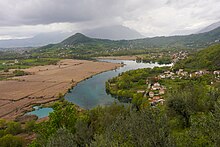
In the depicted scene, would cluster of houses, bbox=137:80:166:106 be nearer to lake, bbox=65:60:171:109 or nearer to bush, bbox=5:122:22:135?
lake, bbox=65:60:171:109

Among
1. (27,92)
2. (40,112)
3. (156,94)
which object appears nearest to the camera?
(40,112)

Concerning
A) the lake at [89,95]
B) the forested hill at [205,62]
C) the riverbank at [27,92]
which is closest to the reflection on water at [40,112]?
the riverbank at [27,92]

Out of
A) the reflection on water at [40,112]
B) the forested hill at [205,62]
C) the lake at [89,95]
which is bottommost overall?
the reflection on water at [40,112]

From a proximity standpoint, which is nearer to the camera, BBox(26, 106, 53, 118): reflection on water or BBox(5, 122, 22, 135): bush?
BBox(5, 122, 22, 135): bush

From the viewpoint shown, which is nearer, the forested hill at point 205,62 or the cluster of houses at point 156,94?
the cluster of houses at point 156,94

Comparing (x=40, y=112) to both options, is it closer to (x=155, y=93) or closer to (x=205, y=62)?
(x=155, y=93)

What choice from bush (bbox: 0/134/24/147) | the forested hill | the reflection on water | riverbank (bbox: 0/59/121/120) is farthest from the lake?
the forested hill

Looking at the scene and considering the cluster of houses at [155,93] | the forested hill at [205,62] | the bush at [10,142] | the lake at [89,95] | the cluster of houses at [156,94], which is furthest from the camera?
the forested hill at [205,62]

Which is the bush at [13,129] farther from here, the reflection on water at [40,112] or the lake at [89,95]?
the lake at [89,95]

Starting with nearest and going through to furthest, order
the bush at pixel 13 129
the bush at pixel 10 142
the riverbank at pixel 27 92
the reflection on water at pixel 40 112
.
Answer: the bush at pixel 10 142 < the bush at pixel 13 129 < the reflection on water at pixel 40 112 < the riverbank at pixel 27 92

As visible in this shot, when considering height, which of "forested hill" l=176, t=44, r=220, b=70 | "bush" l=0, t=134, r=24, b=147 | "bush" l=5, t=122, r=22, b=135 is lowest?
"bush" l=5, t=122, r=22, b=135

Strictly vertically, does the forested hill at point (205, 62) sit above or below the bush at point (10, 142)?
above

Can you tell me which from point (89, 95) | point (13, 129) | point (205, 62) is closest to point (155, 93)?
point (89, 95)

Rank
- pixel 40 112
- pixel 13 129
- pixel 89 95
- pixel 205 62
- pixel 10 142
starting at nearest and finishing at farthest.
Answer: pixel 10 142 < pixel 13 129 < pixel 40 112 < pixel 89 95 < pixel 205 62
